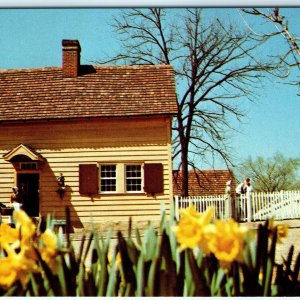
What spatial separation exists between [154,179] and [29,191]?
1.04 metres

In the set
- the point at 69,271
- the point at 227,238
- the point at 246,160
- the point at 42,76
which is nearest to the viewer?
the point at 227,238

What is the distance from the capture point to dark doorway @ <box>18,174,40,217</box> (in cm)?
337

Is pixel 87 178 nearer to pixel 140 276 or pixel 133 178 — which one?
pixel 133 178

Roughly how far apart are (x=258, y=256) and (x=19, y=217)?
2.66 ft

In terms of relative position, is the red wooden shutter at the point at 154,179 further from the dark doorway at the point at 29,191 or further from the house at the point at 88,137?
the dark doorway at the point at 29,191

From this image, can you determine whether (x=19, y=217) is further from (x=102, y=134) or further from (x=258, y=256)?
(x=102, y=134)

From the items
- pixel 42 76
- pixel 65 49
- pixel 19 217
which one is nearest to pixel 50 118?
pixel 42 76

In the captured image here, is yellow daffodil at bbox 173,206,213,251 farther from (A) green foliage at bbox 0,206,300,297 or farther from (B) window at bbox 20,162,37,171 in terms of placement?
(B) window at bbox 20,162,37,171

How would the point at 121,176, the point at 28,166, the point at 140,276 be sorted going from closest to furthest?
the point at 140,276 < the point at 28,166 < the point at 121,176

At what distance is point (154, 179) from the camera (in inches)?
151

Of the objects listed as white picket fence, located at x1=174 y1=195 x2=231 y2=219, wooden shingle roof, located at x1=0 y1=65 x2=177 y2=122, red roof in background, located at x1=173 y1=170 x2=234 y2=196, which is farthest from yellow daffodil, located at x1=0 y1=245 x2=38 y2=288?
wooden shingle roof, located at x1=0 y1=65 x2=177 y2=122

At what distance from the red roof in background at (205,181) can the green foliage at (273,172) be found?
137mm

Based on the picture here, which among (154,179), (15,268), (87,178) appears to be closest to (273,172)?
(154,179)

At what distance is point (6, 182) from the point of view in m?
3.77
